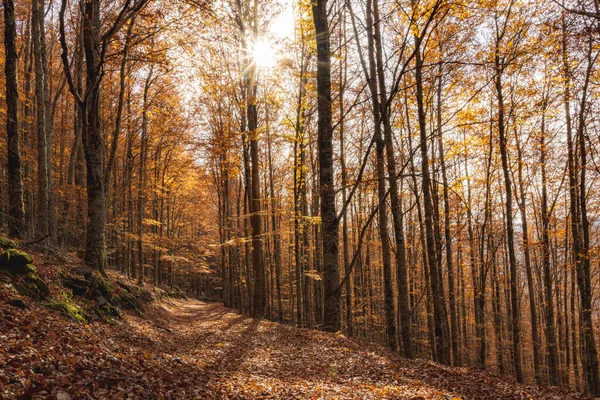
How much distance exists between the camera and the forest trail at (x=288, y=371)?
4998 millimetres

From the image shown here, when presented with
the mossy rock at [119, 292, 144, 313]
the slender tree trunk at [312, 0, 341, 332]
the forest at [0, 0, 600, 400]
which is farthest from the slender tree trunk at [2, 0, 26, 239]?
the slender tree trunk at [312, 0, 341, 332]

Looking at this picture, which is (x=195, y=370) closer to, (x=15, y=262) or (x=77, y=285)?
(x=15, y=262)

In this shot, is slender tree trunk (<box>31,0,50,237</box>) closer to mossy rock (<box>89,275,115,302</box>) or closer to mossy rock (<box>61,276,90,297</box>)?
mossy rock (<box>89,275,115,302</box>)

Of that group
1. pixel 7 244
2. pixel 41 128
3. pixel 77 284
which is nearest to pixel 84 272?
pixel 77 284

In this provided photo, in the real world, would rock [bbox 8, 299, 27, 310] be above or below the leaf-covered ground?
above

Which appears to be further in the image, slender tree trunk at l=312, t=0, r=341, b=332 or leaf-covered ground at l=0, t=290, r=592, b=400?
slender tree trunk at l=312, t=0, r=341, b=332

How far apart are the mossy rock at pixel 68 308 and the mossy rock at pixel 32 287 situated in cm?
25

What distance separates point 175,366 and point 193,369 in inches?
15.0

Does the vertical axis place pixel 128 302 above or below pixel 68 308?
below

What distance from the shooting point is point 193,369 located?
567cm

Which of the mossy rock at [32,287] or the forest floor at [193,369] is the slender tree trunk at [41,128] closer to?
the forest floor at [193,369]

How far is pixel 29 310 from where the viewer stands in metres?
5.64

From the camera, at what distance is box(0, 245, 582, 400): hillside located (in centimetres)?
363

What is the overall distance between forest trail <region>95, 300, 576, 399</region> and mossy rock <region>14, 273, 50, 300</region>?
5.54 feet
